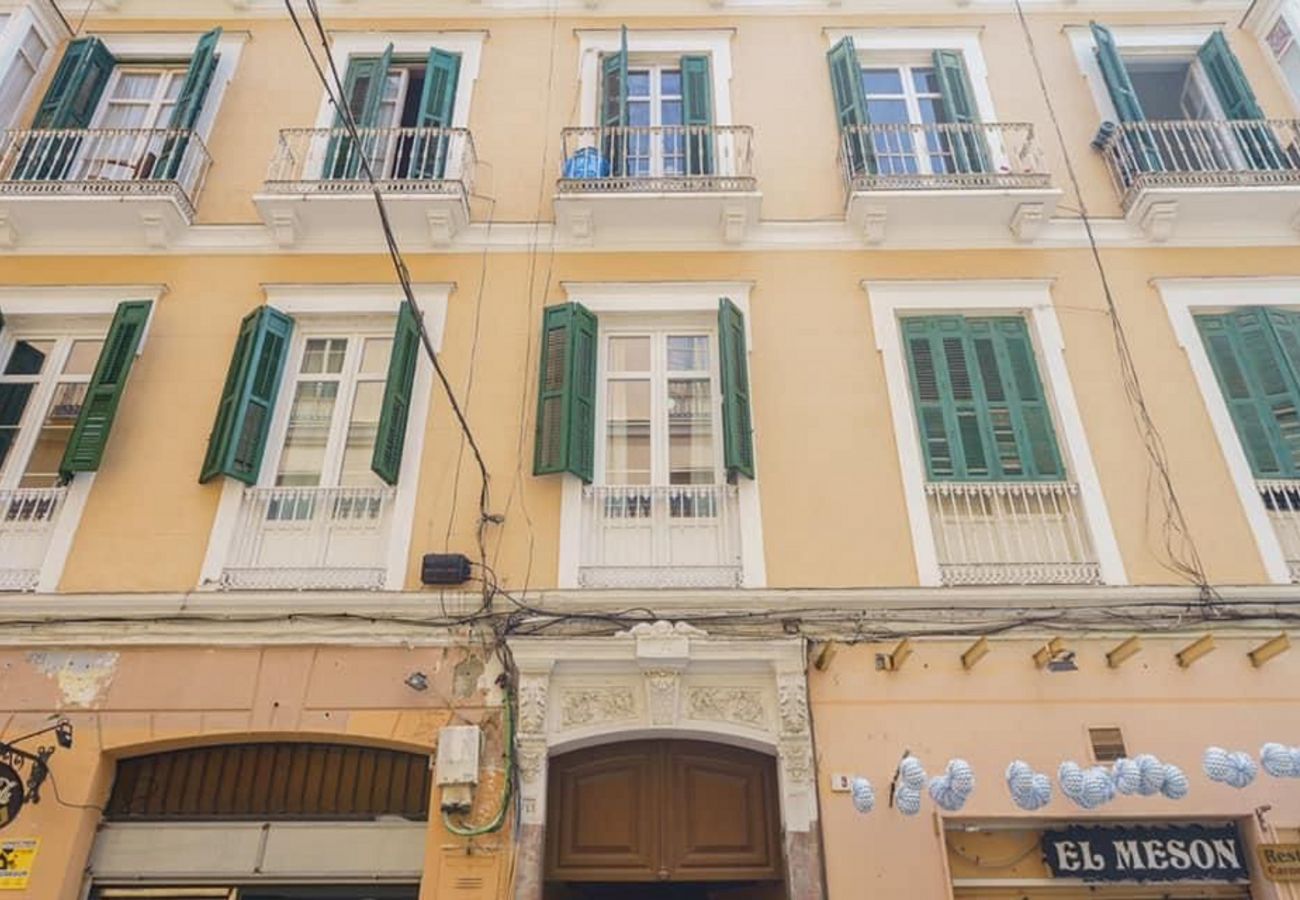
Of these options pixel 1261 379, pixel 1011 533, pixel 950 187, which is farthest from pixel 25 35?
pixel 1261 379

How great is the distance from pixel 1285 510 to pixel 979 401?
7.87 feet

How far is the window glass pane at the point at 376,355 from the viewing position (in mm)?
7441

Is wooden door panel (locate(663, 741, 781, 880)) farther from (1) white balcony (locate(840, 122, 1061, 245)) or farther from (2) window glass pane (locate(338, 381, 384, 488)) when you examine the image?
(1) white balcony (locate(840, 122, 1061, 245))

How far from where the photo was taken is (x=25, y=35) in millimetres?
8758

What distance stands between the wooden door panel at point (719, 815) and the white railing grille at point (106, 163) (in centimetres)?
666

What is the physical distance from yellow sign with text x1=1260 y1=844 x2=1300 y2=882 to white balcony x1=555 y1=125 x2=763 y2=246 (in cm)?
600

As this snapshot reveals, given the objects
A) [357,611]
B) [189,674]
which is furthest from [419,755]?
[189,674]

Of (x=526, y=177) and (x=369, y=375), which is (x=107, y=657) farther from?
(x=526, y=177)

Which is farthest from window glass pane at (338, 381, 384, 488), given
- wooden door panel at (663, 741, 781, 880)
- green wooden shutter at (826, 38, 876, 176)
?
green wooden shutter at (826, 38, 876, 176)

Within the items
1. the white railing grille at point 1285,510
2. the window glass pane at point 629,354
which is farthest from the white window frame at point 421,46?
the white railing grille at point 1285,510

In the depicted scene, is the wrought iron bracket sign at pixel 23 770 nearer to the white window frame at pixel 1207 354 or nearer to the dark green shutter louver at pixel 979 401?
the dark green shutter louver at pixel 979 401

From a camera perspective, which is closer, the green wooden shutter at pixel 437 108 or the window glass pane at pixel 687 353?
the window glass pane at pixel 687 353

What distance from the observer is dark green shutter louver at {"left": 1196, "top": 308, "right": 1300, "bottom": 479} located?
677cm

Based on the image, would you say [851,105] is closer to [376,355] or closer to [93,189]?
[376,355]
